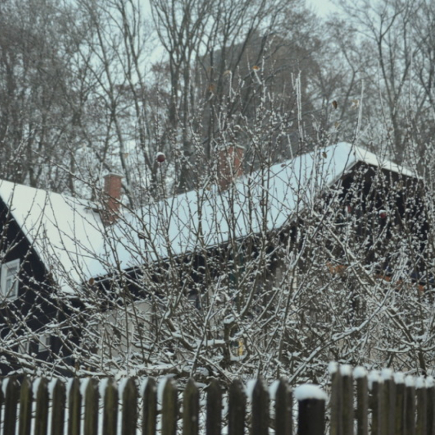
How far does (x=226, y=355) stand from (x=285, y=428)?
113 inches

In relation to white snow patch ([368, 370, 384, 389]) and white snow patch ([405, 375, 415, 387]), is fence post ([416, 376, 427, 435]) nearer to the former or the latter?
white snow patch ([405, 375, 415, 387])

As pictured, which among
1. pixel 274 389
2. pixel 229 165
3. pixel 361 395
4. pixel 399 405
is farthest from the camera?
pixel 229 165

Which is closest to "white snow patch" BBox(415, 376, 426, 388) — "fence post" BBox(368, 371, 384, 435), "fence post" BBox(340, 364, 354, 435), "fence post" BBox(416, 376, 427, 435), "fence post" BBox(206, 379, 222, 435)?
"fence post" BBox(416, 376, 427, 435)

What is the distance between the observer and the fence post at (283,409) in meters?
3.22

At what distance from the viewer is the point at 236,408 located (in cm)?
332

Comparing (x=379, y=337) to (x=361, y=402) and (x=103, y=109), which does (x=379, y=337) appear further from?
(x=103, y=109)

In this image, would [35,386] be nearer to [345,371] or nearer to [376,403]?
[345,371]

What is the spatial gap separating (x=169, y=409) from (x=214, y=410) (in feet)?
0.79

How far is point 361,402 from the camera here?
11.6 ft

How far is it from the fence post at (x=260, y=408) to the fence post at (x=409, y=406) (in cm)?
83

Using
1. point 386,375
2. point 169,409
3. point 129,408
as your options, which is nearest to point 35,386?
point 129,408

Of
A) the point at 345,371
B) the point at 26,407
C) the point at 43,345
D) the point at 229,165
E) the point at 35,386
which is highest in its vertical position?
the point at 229,165

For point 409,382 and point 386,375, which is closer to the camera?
point 386,375

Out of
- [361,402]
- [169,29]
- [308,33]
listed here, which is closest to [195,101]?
[169,29]
